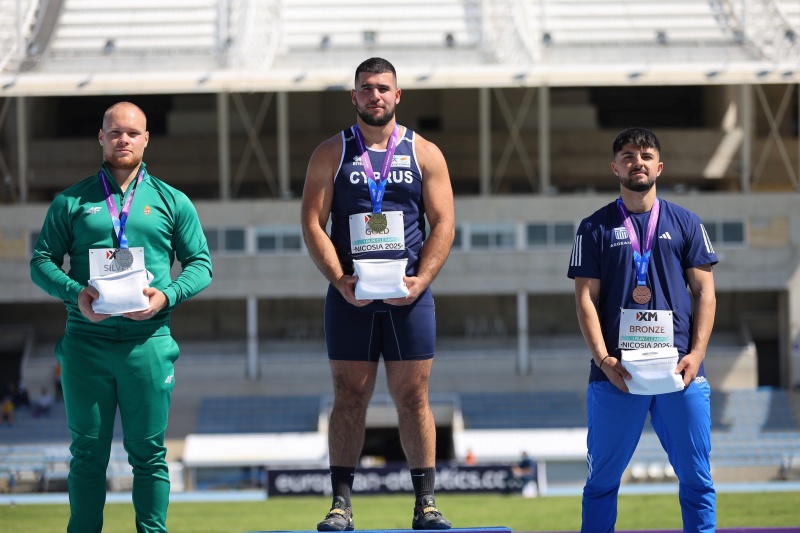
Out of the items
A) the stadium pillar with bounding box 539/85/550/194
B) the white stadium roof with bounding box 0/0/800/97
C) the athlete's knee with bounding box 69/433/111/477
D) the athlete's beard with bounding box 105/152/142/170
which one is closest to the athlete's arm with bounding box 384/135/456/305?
the athlete's beard with bounding box 105/152/142/170

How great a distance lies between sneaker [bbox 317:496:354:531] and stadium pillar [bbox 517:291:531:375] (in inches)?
1283

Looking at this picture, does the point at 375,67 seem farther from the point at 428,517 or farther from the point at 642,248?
the point at 428,517

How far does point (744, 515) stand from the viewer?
59.9ft

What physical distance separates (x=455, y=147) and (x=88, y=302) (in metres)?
36.8

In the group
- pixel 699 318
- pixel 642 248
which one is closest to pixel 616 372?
pixel 699 318

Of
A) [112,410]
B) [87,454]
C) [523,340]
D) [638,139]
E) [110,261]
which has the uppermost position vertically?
[638,139]

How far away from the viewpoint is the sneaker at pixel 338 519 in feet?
23.5

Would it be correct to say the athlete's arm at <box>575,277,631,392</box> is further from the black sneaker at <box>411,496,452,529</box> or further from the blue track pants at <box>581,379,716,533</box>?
the black sneaker at <box>411,496,452,529</box>

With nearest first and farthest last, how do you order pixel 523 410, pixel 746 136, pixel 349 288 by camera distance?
pixel 349 288 → pixel 523 410 → pixel 746 136

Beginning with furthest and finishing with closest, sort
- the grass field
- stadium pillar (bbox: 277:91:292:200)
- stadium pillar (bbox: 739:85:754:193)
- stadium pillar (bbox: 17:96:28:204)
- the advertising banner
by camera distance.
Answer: stadium pillar (bbox: 17:96:28:204), stadium pillar (bbox: 739:85:754:193), stadium pillar (bbox: 277:91:292:200), the advertising banner, the grass field

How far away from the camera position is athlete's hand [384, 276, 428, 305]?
7305 mm

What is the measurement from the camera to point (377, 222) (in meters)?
7.38

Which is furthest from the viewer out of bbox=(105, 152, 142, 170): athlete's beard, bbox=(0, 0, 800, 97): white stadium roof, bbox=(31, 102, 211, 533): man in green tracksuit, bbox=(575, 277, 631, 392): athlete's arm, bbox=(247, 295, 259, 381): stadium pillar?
bbox=(247, 295, 259, 381): stadium pillar

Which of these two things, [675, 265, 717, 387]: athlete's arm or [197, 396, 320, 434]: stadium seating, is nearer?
[675, 265, 717, 387]: athlete's arm
